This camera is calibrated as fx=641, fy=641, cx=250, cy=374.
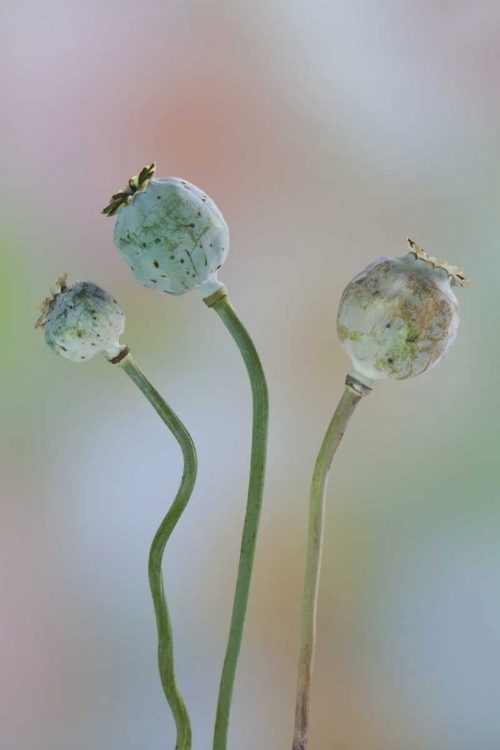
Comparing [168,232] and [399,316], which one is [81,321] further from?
[399,316]

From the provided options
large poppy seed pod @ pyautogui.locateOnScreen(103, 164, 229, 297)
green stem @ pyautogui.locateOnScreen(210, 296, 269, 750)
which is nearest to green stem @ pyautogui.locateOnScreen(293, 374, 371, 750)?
green stem @ pyautogui.locateOnScreen(210, 296, 269, 750)

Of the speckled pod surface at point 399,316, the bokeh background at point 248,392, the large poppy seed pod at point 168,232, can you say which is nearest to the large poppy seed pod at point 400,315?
the speckled pod surface at point 399,316

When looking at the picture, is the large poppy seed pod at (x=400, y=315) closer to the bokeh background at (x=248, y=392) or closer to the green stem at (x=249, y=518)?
the green stem at (x=249, y=518)

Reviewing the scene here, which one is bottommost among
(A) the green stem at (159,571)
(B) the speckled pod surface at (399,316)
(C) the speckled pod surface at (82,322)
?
(A) the green stem at (159,571)

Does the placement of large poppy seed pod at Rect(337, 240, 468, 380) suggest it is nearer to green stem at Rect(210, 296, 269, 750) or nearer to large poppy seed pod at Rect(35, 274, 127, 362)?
green stem at Rect(210, 296, 269, 750)

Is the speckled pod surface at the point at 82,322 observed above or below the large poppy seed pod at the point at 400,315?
below

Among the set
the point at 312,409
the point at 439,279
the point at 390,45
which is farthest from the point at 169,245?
the point at 390,45
